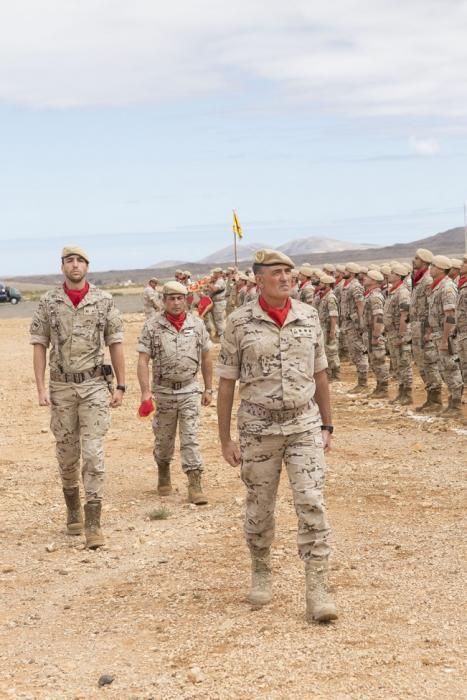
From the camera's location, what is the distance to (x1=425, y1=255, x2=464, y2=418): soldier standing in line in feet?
43.8

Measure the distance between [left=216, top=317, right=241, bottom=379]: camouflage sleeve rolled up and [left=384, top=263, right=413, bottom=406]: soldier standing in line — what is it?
945 cm

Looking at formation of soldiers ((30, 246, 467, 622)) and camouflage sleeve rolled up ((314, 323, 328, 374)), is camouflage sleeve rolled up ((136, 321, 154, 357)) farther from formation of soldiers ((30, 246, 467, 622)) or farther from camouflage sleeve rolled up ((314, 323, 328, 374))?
camouflage sleeve rolled up ((314, 323, 328, 374))

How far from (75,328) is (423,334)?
7.73 metres

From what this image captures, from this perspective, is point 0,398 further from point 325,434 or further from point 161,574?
point 325,434

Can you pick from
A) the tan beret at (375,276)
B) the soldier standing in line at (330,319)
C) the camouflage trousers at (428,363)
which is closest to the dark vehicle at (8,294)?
the soldier standing in line at (330,319)

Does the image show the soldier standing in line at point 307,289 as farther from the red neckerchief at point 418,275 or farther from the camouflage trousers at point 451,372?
the camouflage trousers at point 451,372

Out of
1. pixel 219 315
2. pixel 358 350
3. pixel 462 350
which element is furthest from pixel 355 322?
pixel 219 315

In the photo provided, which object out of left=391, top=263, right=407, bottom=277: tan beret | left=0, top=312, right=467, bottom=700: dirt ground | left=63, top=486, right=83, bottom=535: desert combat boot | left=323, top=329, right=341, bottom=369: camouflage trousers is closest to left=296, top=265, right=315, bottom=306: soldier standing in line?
left=323, top=329, right=341, bottom=369: camouflage trousers

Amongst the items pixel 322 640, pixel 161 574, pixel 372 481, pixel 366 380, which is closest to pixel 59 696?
pixel 322 640

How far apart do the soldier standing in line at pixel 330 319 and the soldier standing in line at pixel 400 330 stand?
2.32 metres

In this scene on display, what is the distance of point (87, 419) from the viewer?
7.99 m

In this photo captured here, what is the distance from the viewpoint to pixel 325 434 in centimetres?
630

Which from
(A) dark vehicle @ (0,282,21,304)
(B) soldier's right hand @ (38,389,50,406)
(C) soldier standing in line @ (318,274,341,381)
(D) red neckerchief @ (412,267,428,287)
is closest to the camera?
(B) soldier's right hand @ (38,389,50,406)

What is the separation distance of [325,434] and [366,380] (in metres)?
11.1
